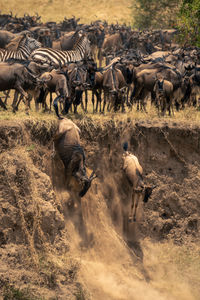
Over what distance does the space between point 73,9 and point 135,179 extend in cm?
4014

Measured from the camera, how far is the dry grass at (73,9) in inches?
1842

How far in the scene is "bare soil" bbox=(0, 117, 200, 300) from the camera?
1031 centimetres

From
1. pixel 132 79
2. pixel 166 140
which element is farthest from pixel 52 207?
pixel 132 79

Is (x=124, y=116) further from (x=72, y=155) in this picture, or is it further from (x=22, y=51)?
(x=22, y=51)

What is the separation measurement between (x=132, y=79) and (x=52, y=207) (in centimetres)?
618

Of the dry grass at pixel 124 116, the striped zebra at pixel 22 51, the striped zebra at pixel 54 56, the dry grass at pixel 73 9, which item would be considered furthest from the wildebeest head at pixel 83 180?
the dry grass at pixel 73 9

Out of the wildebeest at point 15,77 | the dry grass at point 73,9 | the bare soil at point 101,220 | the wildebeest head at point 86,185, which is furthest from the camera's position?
the dry grass at point 73,9

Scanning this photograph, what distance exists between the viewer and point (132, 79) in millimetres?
15453

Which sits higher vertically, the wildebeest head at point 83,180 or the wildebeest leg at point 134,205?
the wildebeest head at point 83,180

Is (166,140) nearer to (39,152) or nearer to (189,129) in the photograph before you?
(189,129)

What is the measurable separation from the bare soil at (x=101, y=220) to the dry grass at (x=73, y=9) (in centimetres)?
3437

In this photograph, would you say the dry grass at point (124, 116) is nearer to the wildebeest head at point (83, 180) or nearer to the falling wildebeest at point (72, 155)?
the falling wildebeest at point (72, 155)

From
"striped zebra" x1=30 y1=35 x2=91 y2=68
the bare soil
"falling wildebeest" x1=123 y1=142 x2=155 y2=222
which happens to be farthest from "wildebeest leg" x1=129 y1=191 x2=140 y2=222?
"striped zebra" x1=30 y1=35 x2=91 y2=68

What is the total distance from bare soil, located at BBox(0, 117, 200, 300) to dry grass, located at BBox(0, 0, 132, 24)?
113 ft
